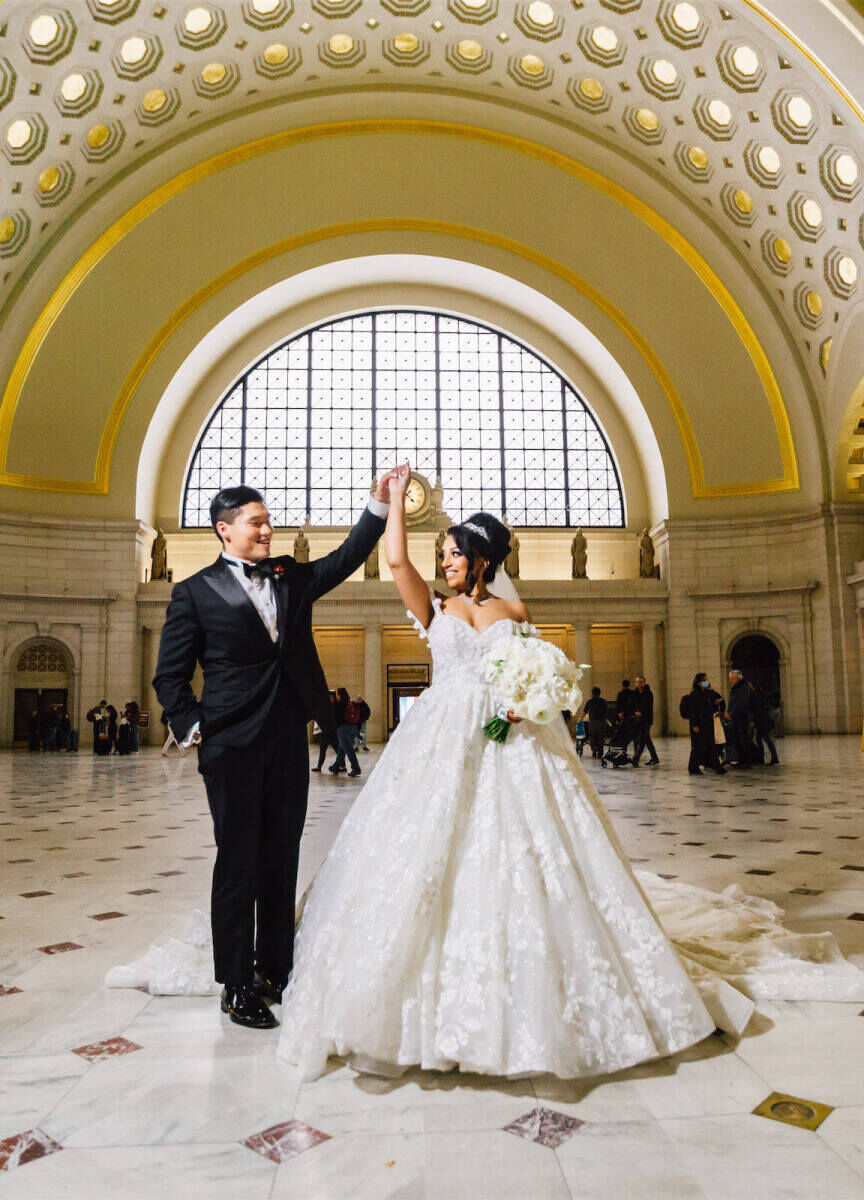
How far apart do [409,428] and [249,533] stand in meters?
25.5

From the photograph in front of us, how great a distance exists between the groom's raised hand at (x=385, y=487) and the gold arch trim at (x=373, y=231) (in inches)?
859

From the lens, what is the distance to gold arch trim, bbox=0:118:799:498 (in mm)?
21969

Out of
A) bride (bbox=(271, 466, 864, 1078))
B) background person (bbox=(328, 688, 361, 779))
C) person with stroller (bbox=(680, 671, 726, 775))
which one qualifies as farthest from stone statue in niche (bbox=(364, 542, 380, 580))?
bride (bbox=(271, 466, 864, 1078))

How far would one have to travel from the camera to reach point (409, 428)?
2828 centimetres

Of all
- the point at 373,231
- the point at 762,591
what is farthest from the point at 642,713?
the point at 373,231

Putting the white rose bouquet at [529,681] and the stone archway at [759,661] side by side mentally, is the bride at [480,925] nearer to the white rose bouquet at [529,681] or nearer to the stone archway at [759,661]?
the white rose bouquet at [529,681]

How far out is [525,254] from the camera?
25.4 m

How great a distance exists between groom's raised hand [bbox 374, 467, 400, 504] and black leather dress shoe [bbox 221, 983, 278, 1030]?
1871 millimetres

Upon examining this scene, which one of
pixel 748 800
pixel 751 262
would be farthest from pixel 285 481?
pixel 748 800

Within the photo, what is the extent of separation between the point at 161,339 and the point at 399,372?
7.77m

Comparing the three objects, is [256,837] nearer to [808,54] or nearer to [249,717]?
[249,717]

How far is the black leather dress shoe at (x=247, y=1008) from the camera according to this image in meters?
3.05

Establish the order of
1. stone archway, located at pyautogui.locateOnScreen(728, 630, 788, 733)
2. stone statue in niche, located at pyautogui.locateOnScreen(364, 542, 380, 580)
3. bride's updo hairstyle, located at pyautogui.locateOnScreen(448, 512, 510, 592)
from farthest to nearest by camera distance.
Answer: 1. stone statue in niche, located at pyautogui.locateOnScreen(364, 542, 380, 580)
2. stone archway, located at pyautogui.locateOnScreen(728, 630, 788, 733)
3. bride's updo hairstyle, located at pyautogui.locateOnScreen(448, 512, 510, 592)

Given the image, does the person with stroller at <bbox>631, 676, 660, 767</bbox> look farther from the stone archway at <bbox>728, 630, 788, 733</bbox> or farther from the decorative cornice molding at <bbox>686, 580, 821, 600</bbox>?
the stone archway at <bbox>728, 630, 788, 733</bbox>
